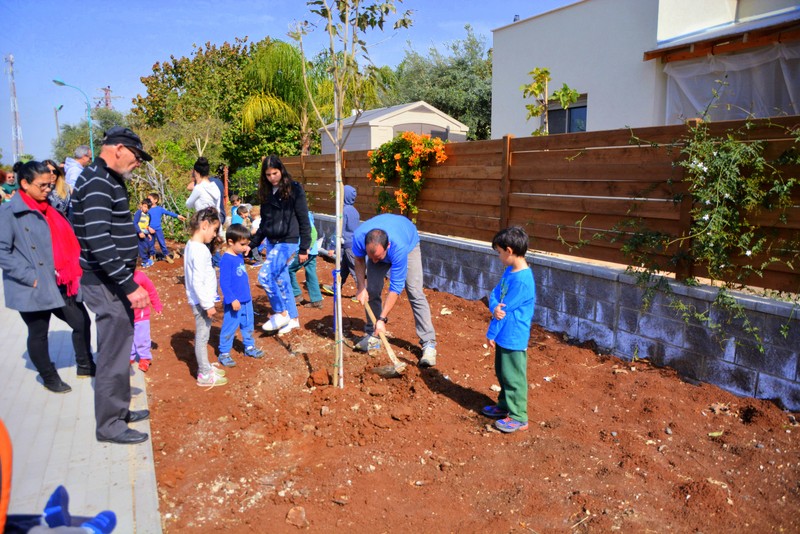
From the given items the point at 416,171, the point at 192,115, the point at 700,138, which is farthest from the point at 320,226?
the point at 192,115

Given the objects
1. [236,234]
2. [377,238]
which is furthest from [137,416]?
[377,238]

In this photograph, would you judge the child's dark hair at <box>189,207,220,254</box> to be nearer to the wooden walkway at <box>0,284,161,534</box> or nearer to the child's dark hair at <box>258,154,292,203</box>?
the child's dark hair at <box>258,154,292,203</box>

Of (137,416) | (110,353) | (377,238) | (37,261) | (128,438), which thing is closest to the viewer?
(110,353)

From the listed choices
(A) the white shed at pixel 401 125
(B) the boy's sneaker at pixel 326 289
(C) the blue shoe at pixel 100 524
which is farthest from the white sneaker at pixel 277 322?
(A) the white shed at pixel 401 125

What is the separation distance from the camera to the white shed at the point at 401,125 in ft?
62.5

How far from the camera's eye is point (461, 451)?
13.2 ft

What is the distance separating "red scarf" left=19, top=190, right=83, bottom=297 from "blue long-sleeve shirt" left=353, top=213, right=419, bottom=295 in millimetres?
2432

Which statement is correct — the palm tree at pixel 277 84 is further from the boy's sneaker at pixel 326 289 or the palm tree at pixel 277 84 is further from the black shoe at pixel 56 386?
the black shoe at pixel 56 386

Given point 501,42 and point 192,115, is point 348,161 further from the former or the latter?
point 192,115

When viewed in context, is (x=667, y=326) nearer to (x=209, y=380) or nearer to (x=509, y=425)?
(x=509, y=425)

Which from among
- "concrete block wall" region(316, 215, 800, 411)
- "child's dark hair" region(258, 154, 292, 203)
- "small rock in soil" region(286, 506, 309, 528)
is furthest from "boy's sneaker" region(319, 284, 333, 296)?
"small rock in soil" region(286, 506, 309, 528)

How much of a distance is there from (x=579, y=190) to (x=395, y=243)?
2.31m

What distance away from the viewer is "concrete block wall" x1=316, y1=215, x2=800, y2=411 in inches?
173

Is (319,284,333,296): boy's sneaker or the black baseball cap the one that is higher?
the black baseball cap
